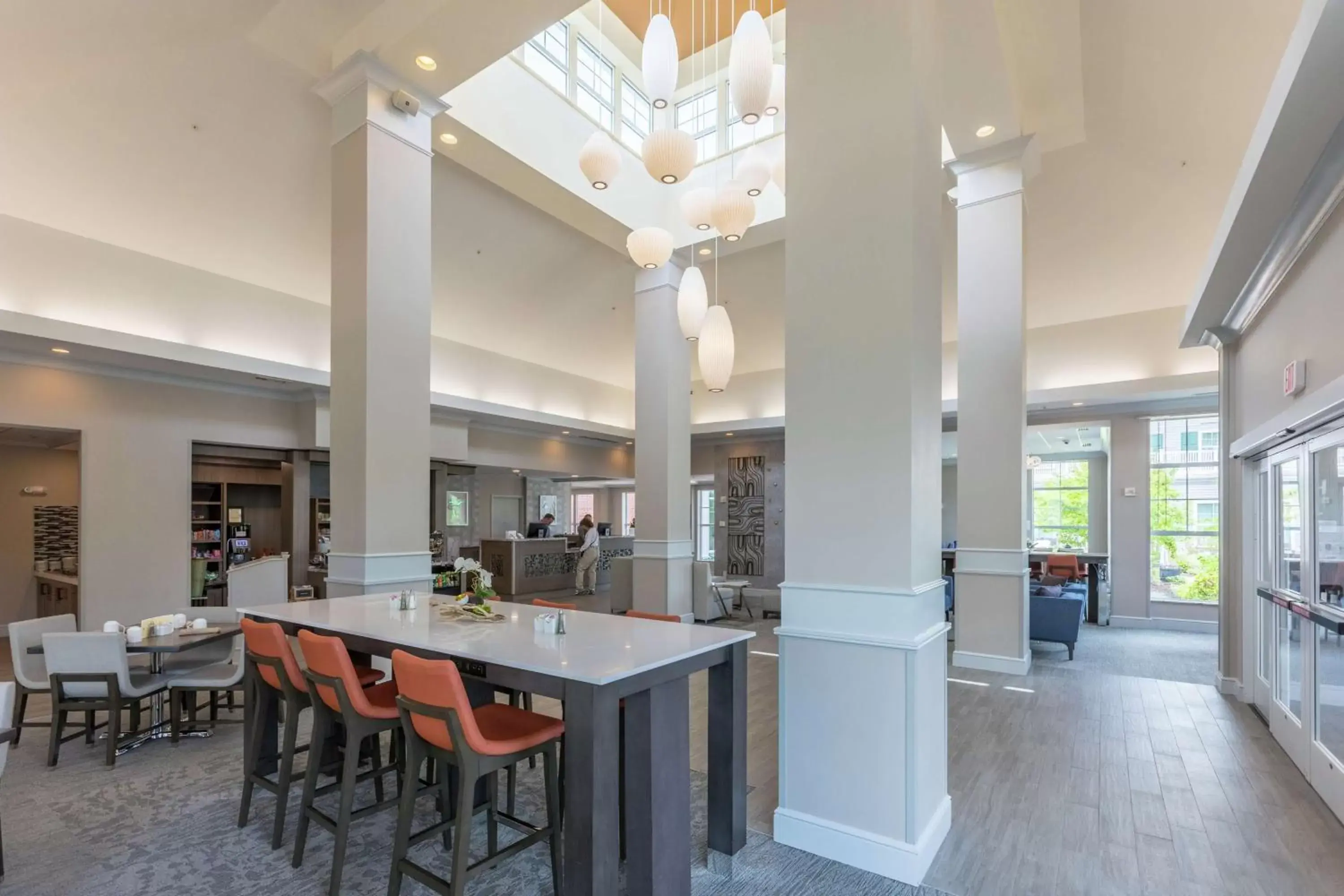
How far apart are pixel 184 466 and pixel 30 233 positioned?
2.49m

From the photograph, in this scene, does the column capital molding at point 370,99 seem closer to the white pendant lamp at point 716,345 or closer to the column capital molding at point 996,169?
the white pendant lamp at point 716,345

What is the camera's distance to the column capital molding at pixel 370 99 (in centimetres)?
457

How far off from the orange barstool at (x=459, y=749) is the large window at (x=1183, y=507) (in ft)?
30.1

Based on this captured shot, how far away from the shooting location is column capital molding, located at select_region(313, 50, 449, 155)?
457cm

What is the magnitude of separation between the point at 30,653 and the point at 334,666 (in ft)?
10.3

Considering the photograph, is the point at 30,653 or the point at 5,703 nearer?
the point at 5,703

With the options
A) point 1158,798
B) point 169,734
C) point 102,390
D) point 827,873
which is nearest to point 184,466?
point 102,390

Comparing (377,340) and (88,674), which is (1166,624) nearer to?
(377,340)

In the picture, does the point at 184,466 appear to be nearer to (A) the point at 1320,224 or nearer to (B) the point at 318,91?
(B) the point at 318,91

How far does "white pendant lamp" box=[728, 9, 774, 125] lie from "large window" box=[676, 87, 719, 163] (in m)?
4.29

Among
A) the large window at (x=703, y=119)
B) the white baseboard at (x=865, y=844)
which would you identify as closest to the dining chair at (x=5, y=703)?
the white baseboard at (x=865, y=844)

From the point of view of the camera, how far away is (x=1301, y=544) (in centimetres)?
381

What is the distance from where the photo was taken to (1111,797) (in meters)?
3.41

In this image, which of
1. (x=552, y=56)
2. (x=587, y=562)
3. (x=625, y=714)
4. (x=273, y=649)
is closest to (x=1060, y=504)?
(x=587, y=562)
